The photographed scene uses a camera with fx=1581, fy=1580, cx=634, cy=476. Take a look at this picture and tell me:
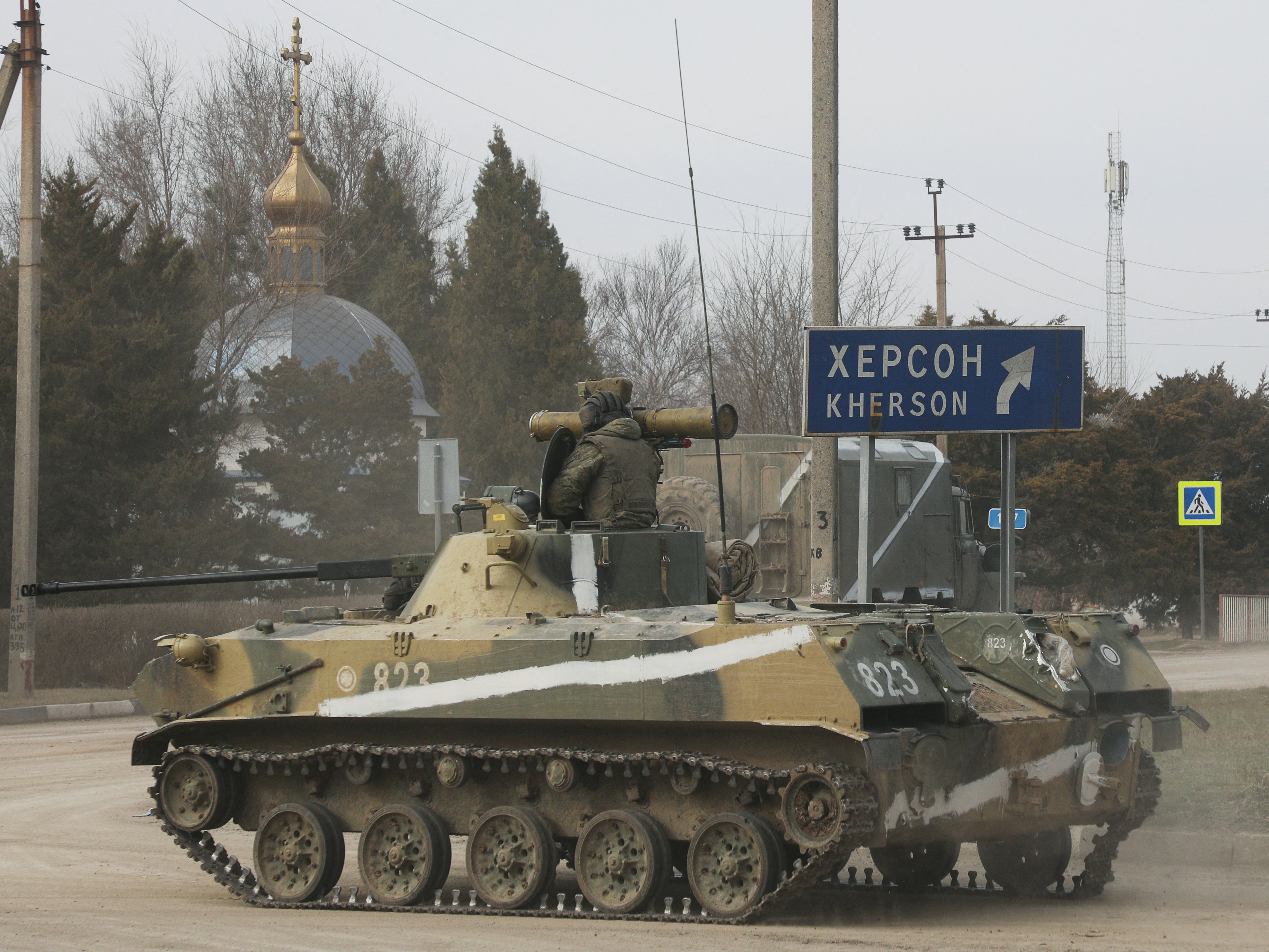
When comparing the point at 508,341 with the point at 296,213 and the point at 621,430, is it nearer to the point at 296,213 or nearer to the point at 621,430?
the point at 296,213

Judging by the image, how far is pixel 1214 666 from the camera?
25.5m

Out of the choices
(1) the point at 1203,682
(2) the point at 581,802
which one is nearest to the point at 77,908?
(2) the point at 581,802

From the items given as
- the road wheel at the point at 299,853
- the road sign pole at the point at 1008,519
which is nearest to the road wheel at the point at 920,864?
the road sign pole at the point at 1008,519

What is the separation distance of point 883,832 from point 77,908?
178 inches

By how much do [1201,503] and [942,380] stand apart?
15952 millimetres

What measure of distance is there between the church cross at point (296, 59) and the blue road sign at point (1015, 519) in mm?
22848

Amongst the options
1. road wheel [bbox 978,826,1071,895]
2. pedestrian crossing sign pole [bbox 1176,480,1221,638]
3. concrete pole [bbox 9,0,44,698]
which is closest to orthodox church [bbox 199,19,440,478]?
concrete pole [bbox 9,0,44,698]

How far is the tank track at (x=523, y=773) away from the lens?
768 cm

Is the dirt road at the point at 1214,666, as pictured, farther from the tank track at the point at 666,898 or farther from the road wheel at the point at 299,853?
the road wheel at the point at 299,853

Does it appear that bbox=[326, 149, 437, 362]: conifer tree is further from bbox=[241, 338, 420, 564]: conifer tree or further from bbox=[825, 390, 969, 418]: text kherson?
bbox=[825, 390, 969, 418]: text kherson

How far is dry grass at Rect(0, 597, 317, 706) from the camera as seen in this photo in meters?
23.3

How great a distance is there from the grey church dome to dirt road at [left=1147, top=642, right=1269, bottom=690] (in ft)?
58.3

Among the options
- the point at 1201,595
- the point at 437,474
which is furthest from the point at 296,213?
the point at 437,474

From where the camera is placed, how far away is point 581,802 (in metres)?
8.80
